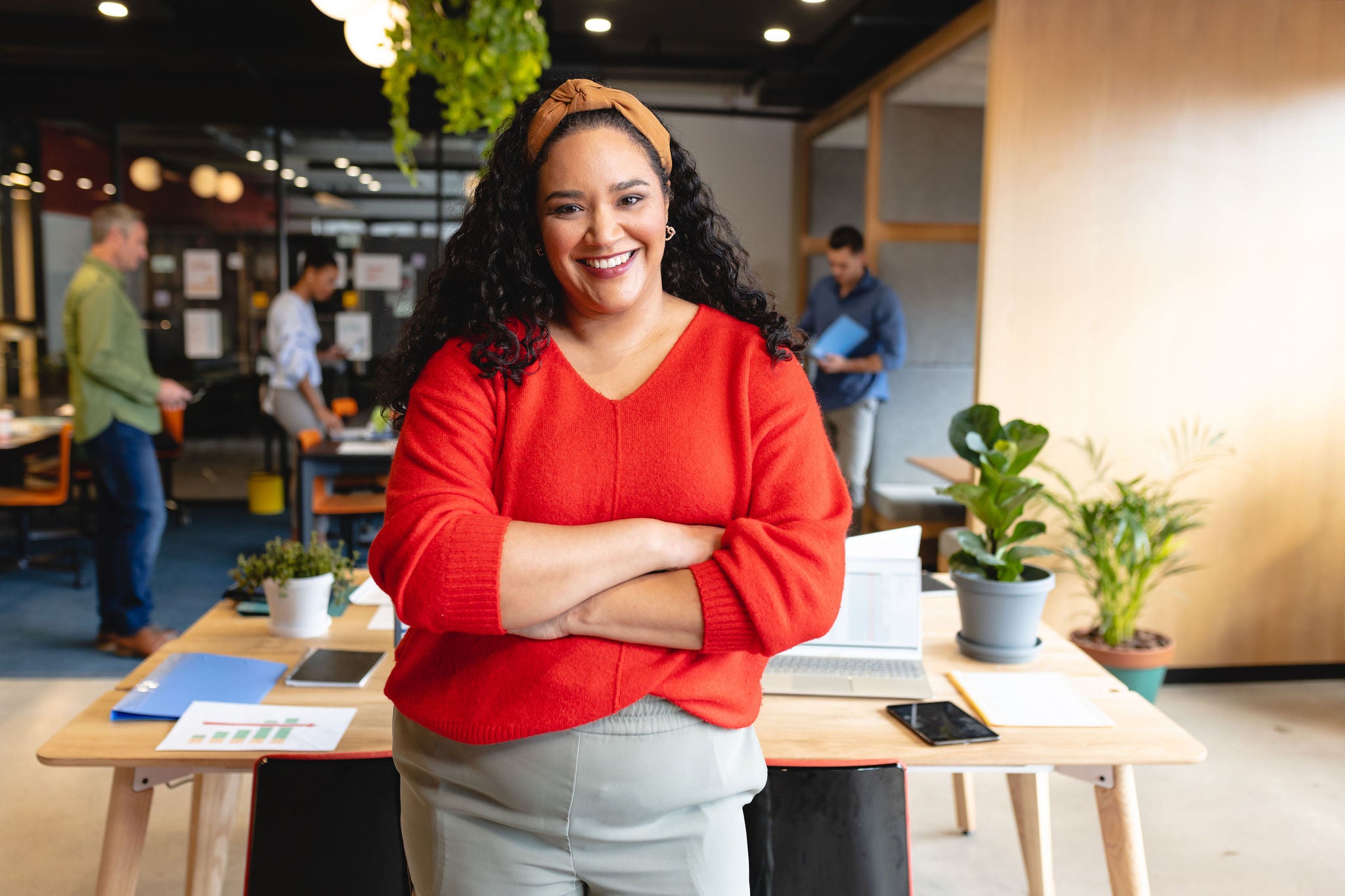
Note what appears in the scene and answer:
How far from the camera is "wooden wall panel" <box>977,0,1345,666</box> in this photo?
4.11m

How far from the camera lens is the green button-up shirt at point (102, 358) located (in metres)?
4.24

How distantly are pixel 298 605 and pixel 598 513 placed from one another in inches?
49.7

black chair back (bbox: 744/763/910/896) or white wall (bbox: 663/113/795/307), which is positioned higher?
white wall (bbox: 663/113/795/307)

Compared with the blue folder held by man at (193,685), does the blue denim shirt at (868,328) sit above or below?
above

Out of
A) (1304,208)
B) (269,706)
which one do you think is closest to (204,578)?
(269,706)

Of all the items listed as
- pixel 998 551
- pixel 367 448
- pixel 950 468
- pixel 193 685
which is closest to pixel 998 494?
pixel 998 551

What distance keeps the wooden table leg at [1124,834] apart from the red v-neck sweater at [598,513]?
2.93 feet

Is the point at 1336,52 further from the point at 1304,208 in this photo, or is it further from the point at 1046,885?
the point at 1046,885

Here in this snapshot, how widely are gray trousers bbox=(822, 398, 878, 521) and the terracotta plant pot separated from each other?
2.24 m

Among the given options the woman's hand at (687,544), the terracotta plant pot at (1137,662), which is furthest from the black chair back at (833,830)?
the terracotta plant pot at (1137,662)

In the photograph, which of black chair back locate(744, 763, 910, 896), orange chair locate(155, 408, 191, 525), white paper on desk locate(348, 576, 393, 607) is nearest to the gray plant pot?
black chair back locate(744, 763, 910, 896)

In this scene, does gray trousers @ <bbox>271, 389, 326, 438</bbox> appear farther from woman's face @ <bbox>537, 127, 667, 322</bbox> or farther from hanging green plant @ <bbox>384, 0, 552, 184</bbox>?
woman's face @ <bbox>537, 127, 667, 322</bbox>

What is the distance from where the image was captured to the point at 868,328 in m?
5.97

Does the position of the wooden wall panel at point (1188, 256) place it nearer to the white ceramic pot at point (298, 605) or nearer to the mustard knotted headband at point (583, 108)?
the white ceramic pot at point (298, 605)
